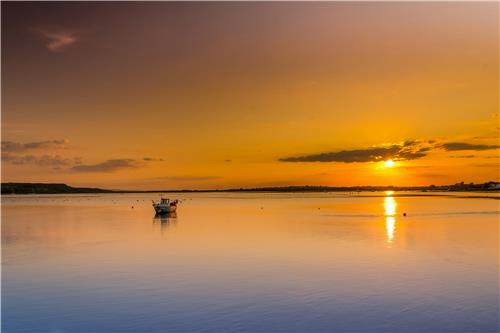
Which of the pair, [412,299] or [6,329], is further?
[412,299]

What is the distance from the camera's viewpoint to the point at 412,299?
1895cm

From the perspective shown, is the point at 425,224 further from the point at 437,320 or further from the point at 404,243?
the point at 437,320

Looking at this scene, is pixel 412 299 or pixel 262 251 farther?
pixel 262 251

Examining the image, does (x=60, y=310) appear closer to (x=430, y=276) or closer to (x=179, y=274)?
(x=179, y=274)

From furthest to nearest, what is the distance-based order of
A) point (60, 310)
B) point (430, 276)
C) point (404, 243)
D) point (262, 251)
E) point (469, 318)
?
1. point (404, 243)
2. point (262, 251)
3. point (430, 276)
4. point (60, 310)
5. point (469, 318)

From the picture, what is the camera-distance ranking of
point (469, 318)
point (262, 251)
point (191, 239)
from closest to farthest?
point (469, 318) → point (262, 251) → point (191, 239)

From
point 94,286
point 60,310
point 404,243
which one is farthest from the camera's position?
point 404,243

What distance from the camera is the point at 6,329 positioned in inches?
612

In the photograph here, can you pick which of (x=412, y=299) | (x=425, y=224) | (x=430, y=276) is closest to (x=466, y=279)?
(x=430, y=276)

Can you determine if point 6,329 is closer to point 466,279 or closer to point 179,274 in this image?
point 179,274

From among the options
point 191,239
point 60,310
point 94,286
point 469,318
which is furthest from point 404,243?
point 60,310

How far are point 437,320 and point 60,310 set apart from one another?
1288 cm

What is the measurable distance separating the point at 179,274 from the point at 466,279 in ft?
44.0

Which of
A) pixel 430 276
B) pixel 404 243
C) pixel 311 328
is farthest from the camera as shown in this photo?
pixel 404 243
